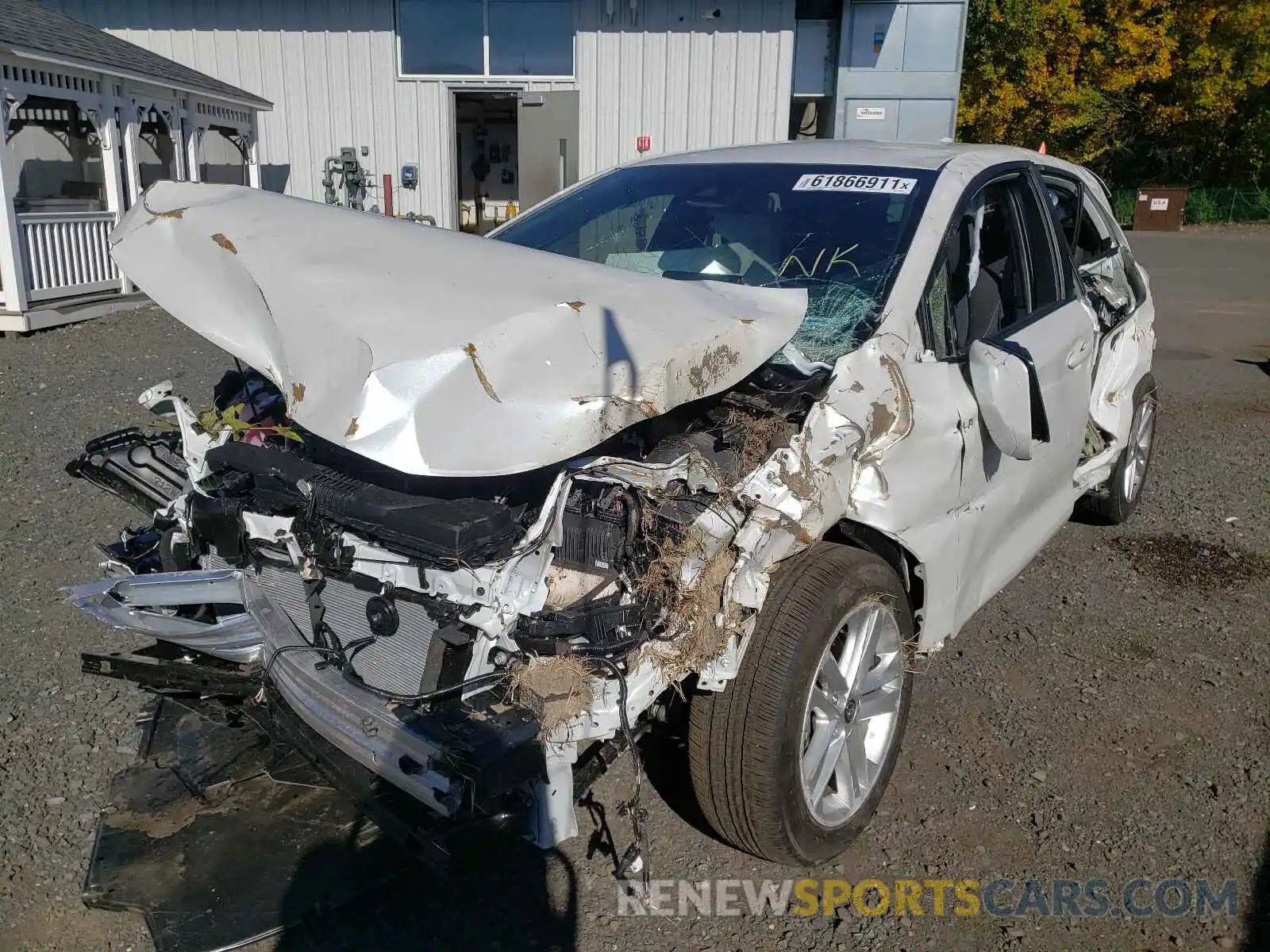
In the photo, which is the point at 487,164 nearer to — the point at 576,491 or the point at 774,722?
the point at 576,491

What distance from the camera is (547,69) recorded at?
14.7 meters

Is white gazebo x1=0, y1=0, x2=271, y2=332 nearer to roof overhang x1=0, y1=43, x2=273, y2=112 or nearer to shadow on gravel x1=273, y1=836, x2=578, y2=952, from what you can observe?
roof overhang x1=0, y1=43, x2=273, y2=112

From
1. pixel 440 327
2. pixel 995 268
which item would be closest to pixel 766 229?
pixel 995 268

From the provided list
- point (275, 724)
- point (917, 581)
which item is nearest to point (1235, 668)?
point (917, 581)

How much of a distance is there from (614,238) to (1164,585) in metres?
3.07

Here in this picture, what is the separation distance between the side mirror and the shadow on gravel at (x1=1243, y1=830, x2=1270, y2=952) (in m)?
1.38

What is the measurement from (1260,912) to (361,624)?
8.36 ft

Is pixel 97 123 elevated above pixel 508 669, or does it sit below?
above

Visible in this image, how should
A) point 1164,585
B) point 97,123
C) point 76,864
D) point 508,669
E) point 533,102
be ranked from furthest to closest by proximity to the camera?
point 533,102 < point 97,123 < point 1164,585 < point 76,864 < point 508,669

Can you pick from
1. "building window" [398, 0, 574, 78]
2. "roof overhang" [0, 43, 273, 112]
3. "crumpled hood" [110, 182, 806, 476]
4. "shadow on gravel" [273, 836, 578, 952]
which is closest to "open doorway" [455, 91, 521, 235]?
"building window" [398, 0, 574, 78]

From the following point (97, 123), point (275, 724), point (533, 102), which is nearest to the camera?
point (275, 724)

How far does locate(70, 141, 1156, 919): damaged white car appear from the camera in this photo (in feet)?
7.86

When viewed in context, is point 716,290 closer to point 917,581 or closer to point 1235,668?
point 917,581

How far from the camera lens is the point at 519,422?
242 cm
